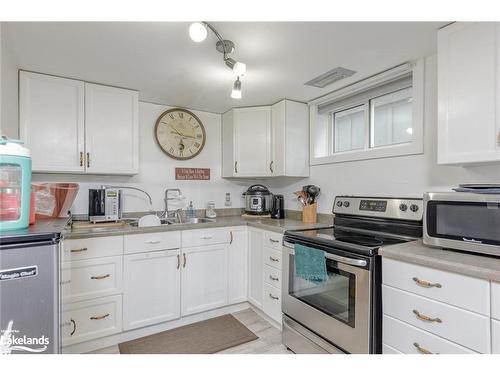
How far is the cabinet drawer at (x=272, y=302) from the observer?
89.7 inches

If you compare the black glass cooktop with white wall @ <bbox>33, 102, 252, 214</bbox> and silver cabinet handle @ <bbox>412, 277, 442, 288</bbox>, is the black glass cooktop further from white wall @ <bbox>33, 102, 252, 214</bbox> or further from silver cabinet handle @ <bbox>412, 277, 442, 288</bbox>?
white wall @ <bbox>33, 102, 252, 214</bbox>

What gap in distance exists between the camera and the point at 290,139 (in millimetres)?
2785

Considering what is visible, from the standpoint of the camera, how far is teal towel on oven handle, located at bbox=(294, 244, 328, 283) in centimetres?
176

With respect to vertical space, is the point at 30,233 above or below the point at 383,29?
below

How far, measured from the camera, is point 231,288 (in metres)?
2.62

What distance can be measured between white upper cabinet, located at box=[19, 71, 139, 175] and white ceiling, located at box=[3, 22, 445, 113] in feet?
0.39

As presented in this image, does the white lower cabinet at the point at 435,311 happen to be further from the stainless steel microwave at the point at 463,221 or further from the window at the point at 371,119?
the window at the point at 371,119

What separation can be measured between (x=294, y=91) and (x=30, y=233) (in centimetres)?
226

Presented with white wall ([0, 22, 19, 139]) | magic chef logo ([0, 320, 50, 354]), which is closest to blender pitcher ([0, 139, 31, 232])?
magic chef logo ([0, 320, 50, 354])

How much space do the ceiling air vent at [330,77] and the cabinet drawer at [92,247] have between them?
204 centimetres

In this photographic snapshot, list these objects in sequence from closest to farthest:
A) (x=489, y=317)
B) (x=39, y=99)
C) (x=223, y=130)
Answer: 1. (x=489, y=317)
2. (x=39, y=99)
3. (x=223, y=130)

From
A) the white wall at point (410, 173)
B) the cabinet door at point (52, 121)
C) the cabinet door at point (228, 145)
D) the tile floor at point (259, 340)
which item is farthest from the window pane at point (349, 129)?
the cabinet door at point (52, 121)

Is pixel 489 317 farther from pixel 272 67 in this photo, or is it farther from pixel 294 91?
pixel 294 91

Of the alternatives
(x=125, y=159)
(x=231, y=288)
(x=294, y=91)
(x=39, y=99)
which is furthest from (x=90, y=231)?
(x=294, y=91)
